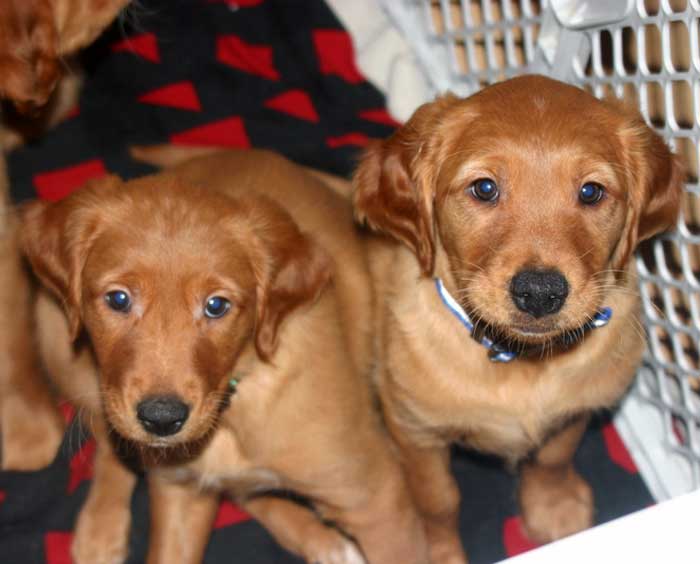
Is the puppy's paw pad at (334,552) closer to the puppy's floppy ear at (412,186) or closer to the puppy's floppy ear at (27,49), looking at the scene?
the puppy's floppy ear at (412,186)

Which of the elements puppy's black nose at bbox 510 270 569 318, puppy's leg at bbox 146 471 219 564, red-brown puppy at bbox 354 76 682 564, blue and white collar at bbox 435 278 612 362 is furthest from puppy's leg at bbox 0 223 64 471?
puppy's black nose at bbox 510 270 569 318

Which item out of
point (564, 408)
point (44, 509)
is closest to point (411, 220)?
point (564, 408)

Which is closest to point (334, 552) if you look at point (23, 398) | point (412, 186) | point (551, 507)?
point (551, 507)

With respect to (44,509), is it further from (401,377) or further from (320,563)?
(401,377)

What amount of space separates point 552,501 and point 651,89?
4.38 feet

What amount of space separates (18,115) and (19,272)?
2.48ft

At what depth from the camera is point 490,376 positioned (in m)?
2.54

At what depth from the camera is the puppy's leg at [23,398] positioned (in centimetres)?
310

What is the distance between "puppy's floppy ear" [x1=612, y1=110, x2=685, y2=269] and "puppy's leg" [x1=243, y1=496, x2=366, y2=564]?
129cm

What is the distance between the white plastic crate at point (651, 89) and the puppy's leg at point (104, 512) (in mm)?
1701

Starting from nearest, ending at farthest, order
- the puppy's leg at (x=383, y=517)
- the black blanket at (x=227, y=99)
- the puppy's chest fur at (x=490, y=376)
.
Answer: the puppy's chest fur at (x=490, y=376), the puppy's leg at (x=383, y=517), the black blanket at (x=227, y=99)

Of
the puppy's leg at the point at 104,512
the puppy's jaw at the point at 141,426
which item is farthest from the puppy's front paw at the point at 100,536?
the puppy's jaw at the point at 141,426

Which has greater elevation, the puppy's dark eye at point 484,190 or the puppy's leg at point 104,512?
the puppy's dark eye at point 484,190

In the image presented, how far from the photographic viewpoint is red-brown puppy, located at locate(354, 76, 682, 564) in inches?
86.4
